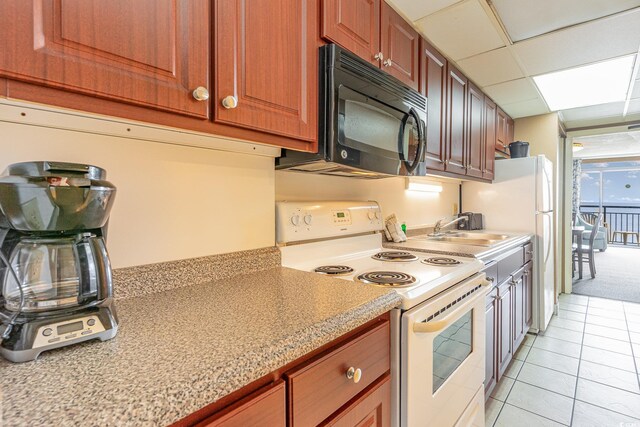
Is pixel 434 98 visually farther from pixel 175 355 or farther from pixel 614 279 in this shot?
pixel 614 279

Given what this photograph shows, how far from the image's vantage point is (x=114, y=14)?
0.62 m

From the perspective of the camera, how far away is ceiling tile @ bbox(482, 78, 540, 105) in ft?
8.27

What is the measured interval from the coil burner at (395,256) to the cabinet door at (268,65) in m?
0.83

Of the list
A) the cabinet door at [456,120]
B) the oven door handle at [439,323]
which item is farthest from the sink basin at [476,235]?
→ the oven door handle at [439,323]

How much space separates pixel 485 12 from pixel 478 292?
1.48 m

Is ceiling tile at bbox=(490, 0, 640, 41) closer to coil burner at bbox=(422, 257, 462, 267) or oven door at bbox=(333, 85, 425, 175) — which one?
oven door at bbox=(333, 85, 425, 175)

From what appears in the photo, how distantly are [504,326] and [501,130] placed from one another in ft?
6.72

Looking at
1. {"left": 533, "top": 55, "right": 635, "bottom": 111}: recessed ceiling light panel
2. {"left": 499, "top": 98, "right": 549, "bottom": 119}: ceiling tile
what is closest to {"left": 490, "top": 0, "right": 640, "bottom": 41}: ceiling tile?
{"left": 533, "top": 55, "right": 635, "bottom": 111}: recessed ceiling light panel

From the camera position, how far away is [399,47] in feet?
4.99

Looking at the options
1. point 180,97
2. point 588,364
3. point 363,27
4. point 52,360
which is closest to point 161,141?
point 180,97

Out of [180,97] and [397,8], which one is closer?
[180,97]

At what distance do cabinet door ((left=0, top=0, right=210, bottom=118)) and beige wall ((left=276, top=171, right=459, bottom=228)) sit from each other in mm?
700

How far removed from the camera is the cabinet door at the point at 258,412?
513 millimetres

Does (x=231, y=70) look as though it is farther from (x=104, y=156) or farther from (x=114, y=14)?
(x=104, y=156)
